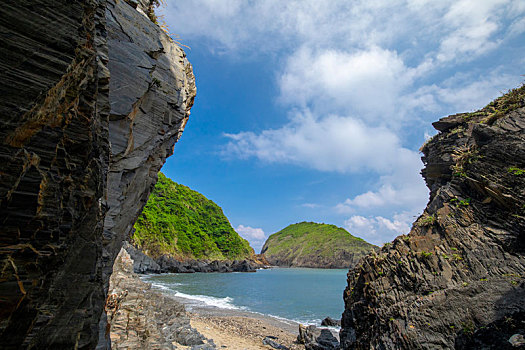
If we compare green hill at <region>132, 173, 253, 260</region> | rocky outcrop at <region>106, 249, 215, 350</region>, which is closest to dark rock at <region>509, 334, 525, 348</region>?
rocky outcrop at <region>106, 249, 215, 350</region>

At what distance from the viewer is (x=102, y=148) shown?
14.4 feet

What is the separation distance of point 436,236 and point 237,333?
15063mm

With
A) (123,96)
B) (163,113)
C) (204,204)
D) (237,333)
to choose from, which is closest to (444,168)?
(163,113)

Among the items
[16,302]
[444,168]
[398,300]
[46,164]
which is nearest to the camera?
[16,302]

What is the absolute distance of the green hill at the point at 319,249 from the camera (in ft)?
461

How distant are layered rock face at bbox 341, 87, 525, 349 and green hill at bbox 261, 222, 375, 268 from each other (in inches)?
5138

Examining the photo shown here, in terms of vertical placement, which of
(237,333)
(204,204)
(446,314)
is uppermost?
(204,204)

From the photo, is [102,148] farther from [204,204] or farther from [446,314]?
[204,204]

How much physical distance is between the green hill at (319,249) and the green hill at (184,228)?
161ft

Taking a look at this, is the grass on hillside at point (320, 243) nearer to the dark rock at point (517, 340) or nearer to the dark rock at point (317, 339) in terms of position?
the dark rock at point (317, 339)

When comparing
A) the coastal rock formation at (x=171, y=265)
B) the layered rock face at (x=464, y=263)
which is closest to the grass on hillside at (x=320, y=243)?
the coastal rock formation at (x=171, y=265)

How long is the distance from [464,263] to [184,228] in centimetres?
9356

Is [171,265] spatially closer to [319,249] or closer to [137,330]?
[137,330]

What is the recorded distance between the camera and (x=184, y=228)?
307 ft
